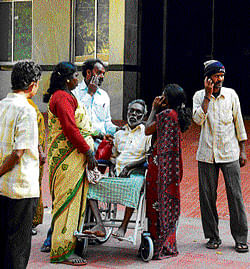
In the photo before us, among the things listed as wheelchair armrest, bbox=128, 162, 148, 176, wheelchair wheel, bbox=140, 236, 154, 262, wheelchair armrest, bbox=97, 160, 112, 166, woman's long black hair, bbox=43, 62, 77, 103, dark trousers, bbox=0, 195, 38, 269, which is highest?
woman's long black hair, bbox=43, 62, 77, 103

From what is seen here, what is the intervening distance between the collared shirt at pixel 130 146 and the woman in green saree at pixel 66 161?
1.42 ft

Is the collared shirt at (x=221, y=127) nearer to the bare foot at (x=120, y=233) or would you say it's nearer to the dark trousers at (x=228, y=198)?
the dark trousers at (x=228, y=198)

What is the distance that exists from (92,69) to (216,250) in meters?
2.38

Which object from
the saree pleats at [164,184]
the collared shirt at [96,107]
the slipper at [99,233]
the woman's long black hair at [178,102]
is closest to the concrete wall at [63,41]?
the collared shirt at [96,107]

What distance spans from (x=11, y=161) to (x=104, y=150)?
203 cm

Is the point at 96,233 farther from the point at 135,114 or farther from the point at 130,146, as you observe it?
the point at 135,114

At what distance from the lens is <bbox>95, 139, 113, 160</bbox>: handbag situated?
20.1ft

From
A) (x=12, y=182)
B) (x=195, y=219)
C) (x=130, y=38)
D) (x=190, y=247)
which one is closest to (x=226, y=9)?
(x=130, y=38)

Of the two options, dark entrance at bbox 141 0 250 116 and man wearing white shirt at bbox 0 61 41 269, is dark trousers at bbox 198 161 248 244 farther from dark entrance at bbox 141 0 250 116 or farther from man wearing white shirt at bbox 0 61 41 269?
dark entrance at bbox 141 0 250 116

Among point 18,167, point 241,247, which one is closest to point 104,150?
point 241,247

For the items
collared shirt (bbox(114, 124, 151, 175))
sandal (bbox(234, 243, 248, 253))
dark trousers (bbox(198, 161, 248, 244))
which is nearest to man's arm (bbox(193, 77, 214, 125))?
dark trousers (bbox(198, 161, 248, 244))

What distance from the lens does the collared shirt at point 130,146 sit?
599cm

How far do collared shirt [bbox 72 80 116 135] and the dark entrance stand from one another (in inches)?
533

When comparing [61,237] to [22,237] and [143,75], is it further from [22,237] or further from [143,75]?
[143,75]
